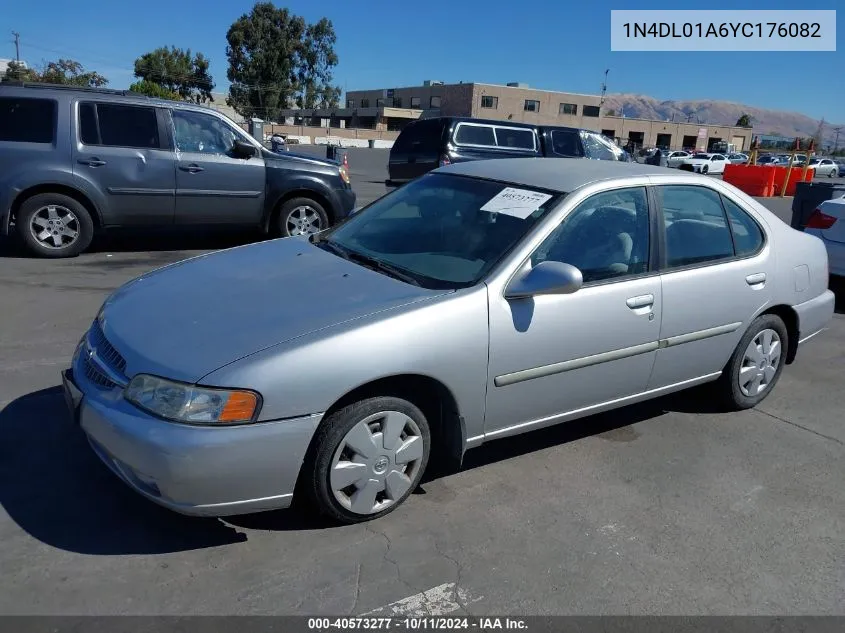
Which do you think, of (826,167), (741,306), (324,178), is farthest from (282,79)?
(741,306)

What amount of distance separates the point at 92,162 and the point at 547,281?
6410mm

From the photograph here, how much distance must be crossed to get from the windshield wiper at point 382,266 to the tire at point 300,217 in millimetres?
5145

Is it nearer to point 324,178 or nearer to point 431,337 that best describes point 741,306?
point 431,337

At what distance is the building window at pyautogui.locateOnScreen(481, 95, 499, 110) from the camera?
72.8 m

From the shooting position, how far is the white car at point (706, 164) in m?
44.1

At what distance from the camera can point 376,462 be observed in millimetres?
3107

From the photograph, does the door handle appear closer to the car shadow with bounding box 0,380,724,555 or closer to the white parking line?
the car shadow with bounding box 0,380,724,555

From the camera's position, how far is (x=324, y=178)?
9086 mm

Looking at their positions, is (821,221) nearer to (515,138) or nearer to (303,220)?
(303,220)

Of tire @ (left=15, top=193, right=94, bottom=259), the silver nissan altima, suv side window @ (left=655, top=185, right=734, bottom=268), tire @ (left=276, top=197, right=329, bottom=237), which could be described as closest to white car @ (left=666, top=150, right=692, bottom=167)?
tire @ (left=276, top=197, right=329, bottom=237)

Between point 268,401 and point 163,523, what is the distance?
0.88 metres

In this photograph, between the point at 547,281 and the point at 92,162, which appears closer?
the point at 547,281

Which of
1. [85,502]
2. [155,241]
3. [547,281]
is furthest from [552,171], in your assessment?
[155,241]

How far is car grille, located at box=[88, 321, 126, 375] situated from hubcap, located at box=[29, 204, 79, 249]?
5.13 metres
